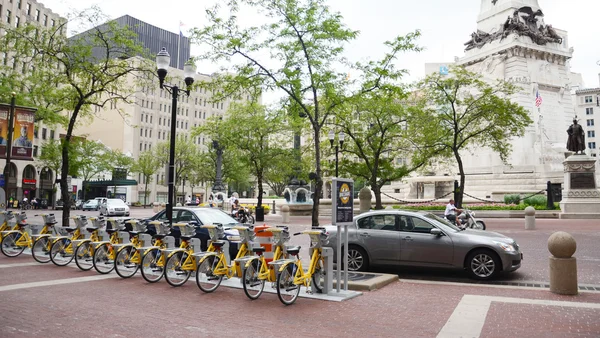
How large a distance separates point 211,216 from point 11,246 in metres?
6.22

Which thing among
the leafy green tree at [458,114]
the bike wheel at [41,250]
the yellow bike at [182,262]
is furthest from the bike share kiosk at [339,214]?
the leafy green tree at [458,114]

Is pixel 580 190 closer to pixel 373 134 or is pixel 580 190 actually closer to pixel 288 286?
pixel 373 134

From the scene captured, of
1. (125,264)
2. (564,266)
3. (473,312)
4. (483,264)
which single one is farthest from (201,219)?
(564,266)

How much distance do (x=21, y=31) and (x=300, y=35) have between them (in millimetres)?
12232

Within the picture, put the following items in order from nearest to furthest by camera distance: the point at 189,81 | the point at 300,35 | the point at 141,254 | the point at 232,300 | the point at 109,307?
1. the point at 109,307
2. the point at 232,300
3. the point at 141,254
4. the point at 189,81
5. the point at 300,35

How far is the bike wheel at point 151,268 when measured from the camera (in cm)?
976

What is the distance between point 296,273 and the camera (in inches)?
314

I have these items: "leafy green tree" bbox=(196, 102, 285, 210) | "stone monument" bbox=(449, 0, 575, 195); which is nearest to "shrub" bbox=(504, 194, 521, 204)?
"stone monument" bbox=(449, 0, 575, 195)

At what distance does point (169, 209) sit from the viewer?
42.9ft

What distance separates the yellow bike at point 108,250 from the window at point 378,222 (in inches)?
234

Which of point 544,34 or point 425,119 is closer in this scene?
point 425,119

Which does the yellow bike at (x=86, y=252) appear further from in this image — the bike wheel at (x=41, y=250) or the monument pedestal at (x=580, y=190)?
the monument pedestal at (x=580, y=190)

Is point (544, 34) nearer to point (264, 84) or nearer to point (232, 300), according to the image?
point (264, 84)

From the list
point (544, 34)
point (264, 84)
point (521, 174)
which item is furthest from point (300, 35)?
point (544, 34)
